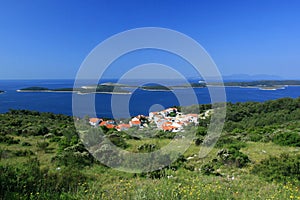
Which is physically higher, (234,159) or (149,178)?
(149,178)

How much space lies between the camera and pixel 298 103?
1171 inches

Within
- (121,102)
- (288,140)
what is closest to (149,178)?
(121,102)

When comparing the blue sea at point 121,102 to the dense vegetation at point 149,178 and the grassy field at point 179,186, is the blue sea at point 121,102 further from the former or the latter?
the grassy field at point 179,186

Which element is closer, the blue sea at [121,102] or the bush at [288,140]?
Answer: the blue sea at [121,102]

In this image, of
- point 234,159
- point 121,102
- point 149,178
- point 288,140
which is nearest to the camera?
point 149,178

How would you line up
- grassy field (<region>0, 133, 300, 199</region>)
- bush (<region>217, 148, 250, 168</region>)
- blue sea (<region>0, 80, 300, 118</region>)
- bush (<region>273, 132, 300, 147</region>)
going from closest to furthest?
grassy field (<region>0, 133, 300, 199</region>) < bush (<region>217, 148, 250, 168</region>) < blue sea (<region>0, 80, 300, 118</region>) < bush (<region>273, 132, 300, 147</region>)

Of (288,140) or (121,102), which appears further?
(288,140)

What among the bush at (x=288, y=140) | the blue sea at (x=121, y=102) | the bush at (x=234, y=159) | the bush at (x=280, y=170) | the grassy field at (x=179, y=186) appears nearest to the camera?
the grassy field at (x=179, y=186)

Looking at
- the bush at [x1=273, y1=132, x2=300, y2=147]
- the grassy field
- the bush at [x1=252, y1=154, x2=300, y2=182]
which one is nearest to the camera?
the grassy field

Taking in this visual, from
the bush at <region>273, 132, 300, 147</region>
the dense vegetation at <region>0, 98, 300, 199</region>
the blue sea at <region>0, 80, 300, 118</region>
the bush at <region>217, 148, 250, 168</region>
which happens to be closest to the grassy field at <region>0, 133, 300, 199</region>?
the dense vegetation at <region>0, 98, 300, 199</region>

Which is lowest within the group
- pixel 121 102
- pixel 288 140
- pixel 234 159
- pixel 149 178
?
pixel 288 140

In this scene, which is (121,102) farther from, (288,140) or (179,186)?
(288,140)

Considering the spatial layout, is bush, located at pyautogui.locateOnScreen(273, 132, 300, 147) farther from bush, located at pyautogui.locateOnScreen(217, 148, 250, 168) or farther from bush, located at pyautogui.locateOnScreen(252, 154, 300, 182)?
bush, located at pyautogui.locateOnScreen(252, 154, 300, 182)

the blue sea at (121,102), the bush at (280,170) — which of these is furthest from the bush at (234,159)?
the blue sea at (121,102)
